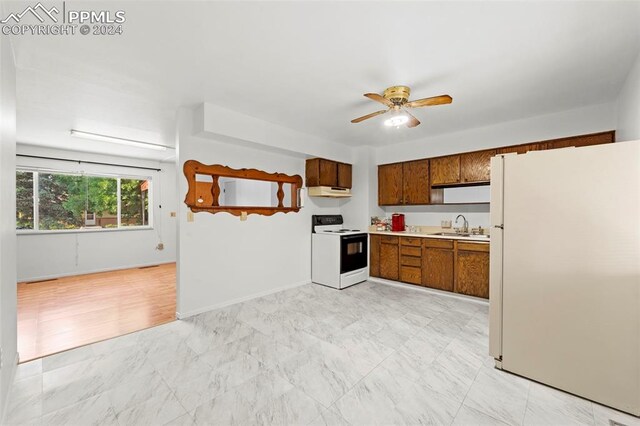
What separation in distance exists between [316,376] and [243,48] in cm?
266

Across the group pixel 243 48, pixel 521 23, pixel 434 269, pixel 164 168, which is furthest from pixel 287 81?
pixel 164 168

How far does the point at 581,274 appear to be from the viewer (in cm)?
191

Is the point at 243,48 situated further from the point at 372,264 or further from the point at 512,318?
the point at 372,264

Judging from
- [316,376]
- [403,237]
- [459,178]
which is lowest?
[316,376]

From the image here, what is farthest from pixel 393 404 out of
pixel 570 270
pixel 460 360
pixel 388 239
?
pixel 388 239

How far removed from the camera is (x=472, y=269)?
3.93 metres

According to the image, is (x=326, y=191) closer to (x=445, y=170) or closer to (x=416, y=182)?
(x=416, y=182)

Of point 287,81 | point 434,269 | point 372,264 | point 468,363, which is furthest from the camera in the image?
point 372,264

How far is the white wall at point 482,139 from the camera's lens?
3311 millimetres

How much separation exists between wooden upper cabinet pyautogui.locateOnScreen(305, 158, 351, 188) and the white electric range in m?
0.66

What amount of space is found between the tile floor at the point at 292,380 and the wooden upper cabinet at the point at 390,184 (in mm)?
2380

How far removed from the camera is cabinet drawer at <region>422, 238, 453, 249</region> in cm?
415

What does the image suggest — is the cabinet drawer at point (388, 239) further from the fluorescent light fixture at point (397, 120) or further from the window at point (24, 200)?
the window at point (24, 200)

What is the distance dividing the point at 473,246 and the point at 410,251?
0.97 metres
